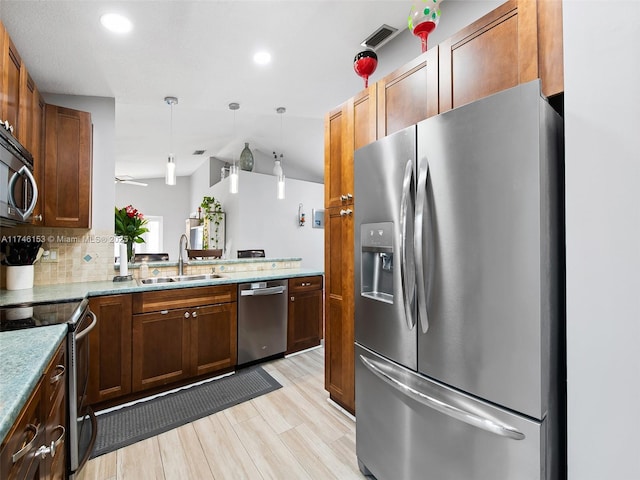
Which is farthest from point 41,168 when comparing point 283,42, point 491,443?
point 491,443

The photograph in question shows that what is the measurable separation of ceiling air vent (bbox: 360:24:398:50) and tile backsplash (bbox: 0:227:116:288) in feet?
8.88

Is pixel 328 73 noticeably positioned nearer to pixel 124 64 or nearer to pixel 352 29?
pixel 352 29

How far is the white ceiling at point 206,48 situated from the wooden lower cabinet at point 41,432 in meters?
1.89

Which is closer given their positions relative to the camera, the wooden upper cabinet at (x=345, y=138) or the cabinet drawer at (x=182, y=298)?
the wooden upper cabinet at (x=345, y=138)

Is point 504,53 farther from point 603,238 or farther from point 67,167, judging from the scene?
point 67,167

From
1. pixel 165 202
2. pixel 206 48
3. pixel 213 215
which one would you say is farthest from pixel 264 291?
pixel 165 202

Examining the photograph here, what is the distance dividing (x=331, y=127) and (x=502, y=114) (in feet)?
4.79

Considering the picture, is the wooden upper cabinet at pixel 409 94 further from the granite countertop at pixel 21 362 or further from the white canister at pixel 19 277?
the white canister at pixel 19 277

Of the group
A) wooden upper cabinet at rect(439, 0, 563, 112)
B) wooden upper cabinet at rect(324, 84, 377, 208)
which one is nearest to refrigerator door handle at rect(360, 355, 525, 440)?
wooden upper cabinet at rect(324, 84, 377, 208)

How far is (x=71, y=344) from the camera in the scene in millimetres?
1467

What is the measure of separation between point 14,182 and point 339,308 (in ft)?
Answer: 6.67

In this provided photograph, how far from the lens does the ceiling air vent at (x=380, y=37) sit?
6.80 ft

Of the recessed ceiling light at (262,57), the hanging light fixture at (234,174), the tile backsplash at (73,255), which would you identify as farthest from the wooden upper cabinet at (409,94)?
the tile backsplash at (73,255)

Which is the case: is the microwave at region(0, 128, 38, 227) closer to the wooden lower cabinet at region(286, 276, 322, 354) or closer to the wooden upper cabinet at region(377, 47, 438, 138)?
the wooden upper cabinet at region(377, 47, 438, 138)
